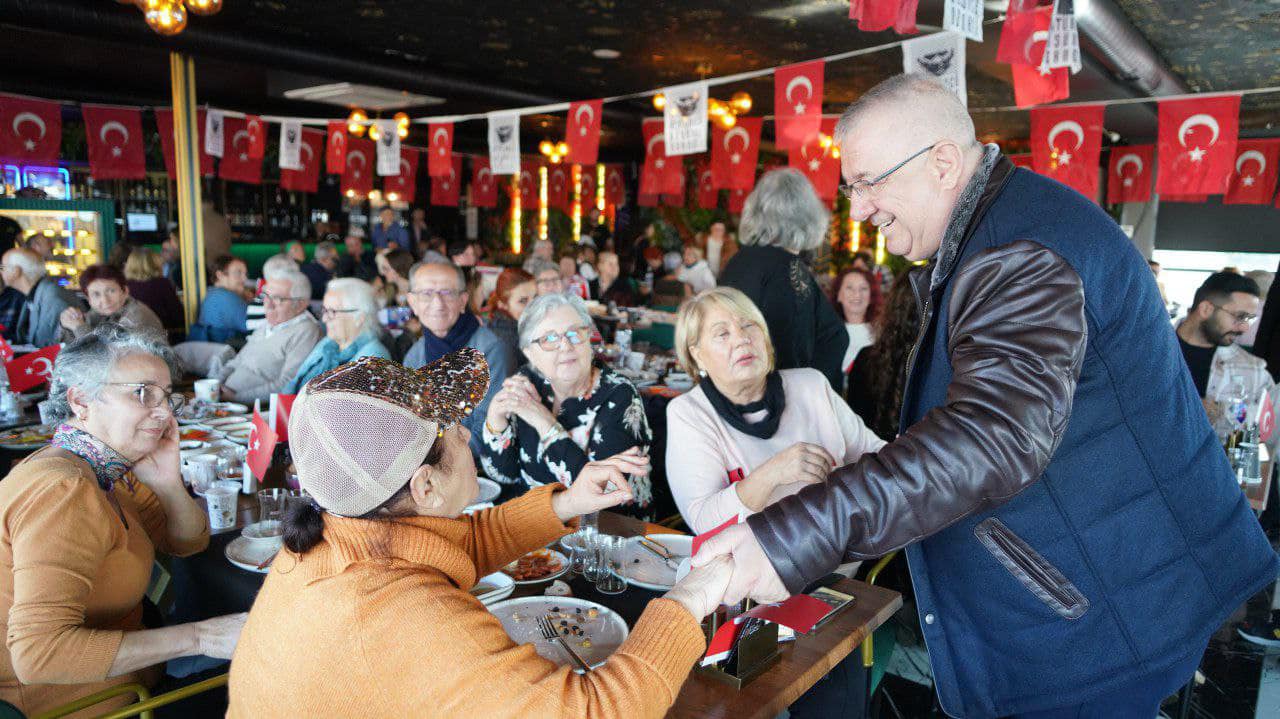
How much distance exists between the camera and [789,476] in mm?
2123

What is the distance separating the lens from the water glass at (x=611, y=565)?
77.1 inches

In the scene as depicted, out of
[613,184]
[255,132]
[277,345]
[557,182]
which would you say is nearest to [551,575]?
[277,345]

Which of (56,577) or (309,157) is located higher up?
(309,157)

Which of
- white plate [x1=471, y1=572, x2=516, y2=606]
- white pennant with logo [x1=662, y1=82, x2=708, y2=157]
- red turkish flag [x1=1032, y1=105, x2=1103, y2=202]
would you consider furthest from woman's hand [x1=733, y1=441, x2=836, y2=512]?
red turkish flag [x1=1032, y1=105, x2=1103, y2=202]

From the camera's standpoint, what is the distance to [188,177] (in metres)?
6.77

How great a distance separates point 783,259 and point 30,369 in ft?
12.6

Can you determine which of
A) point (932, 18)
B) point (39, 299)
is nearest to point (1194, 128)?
point (932, 18)

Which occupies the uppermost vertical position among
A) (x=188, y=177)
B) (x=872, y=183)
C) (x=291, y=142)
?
(x=291, y=142)

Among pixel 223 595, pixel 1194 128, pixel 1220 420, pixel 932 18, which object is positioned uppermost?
pixel 932 18

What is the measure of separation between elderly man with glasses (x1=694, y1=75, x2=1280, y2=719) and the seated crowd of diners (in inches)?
12.9

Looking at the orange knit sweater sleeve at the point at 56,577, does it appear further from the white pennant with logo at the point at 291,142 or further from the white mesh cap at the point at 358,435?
the white pennant with logo at the point at 291,142

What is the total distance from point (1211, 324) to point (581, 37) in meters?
5.98

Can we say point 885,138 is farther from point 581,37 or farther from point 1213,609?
point 581,37

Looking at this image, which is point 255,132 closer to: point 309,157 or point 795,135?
point 309,157
